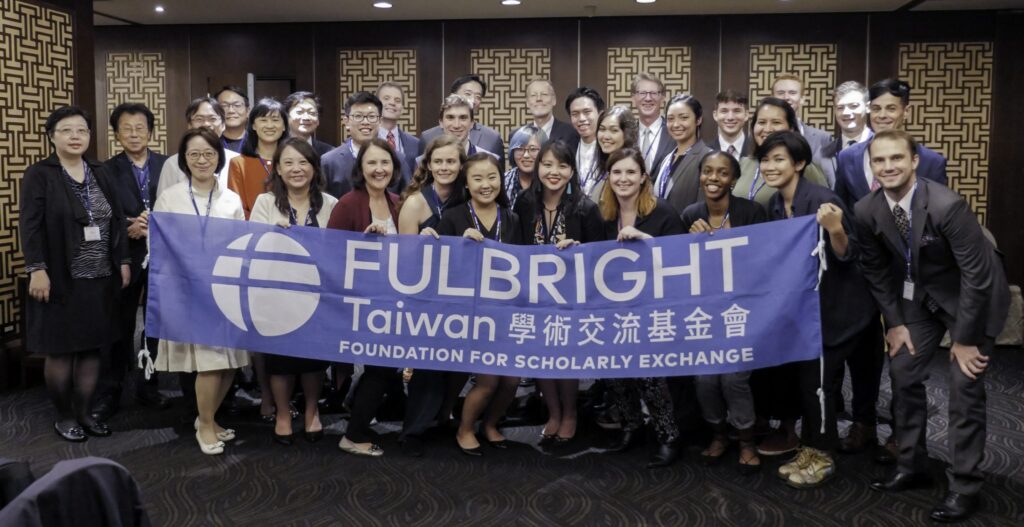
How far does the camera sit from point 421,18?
7.61 meters

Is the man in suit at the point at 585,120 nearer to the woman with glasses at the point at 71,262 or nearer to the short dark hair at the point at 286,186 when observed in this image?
the short dark hair at the point at 286,186

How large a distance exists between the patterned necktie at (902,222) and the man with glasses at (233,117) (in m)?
3.36

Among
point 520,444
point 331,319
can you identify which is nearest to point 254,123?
point 331,319

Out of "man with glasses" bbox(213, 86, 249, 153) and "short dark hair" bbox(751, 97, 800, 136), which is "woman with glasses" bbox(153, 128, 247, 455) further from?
"short dark hair" bbox(751, 97, 800, 136)

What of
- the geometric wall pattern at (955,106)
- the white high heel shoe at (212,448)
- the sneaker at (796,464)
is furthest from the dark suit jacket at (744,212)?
the geometric wall pattern at (955,106)

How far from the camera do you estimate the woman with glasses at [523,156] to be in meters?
4.08

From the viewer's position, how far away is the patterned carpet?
3047mm

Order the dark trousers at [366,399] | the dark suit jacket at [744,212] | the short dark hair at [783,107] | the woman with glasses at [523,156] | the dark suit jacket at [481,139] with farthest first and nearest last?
the dark suit jacket at [481,139]
the woman with glasses at [523,156]
the short dark hair at [783,107]
the dark trousers at [366,399]
the dark suit jacket at [744,212]

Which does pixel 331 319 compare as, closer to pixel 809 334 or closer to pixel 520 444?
pixel 520 444

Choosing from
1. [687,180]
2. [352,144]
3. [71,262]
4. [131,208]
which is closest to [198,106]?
[131,208]

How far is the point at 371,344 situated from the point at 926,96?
19.2ft

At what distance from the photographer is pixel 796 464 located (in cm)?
339

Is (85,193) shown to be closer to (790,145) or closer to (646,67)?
(790,145)

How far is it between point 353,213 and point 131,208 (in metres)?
1.34
